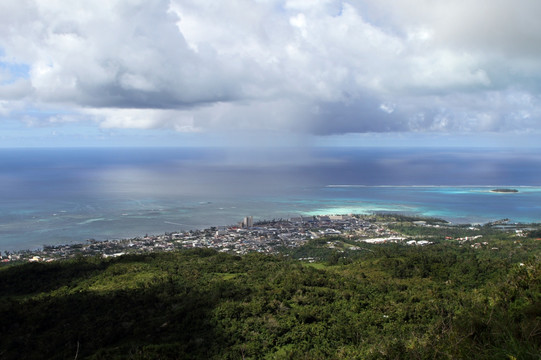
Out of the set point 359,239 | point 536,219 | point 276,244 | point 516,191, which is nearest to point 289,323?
point 276,244

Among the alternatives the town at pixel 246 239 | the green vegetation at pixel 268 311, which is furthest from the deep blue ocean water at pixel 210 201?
the green vegetation at pixel 268 311

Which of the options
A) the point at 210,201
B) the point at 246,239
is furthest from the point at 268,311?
the point at 210,201

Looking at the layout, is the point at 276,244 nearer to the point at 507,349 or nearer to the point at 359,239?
the point at 359,239

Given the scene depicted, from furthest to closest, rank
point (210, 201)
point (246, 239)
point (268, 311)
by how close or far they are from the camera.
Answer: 1. point (210, 201)
2. point (246, 239)
3. point (268, 311)

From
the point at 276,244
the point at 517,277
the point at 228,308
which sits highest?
the point at 517,277

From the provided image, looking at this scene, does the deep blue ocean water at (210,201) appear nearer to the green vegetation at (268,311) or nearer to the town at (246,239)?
the town at (246,239)

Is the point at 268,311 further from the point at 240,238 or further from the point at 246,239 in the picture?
the point at 240,238
